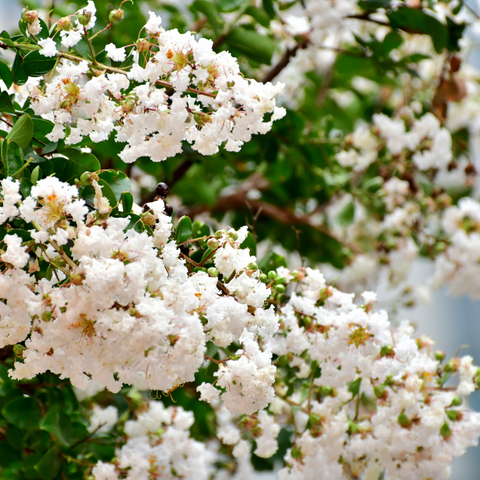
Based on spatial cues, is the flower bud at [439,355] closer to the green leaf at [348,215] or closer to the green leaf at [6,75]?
the green leaf at [348,215]

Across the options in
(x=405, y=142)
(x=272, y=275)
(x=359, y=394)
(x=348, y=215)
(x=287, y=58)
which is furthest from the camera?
(x=348, y=215)

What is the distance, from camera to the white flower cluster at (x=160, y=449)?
742 millimetres

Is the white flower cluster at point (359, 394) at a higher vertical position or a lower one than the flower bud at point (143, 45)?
lower

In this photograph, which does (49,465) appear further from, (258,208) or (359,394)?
(258,208)

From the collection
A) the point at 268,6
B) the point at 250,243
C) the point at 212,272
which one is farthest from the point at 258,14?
the point at 212,272

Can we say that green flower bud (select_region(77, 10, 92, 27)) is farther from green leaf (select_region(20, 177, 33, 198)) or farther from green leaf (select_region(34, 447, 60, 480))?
green leaf (select_region(34, 447, 60, 480))

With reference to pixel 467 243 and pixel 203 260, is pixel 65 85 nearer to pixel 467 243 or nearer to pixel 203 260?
pixel 203 260

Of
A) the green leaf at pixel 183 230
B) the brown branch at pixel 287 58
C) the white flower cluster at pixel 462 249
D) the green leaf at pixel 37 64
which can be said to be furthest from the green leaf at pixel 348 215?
the green leaf at pixel 37 64

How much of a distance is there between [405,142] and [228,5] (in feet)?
1.44

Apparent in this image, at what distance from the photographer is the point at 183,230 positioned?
593mm

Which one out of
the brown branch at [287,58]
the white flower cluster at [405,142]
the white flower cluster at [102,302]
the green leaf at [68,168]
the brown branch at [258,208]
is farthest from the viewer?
the brown branch at [258,208]

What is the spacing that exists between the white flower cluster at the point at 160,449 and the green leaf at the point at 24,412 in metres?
0.10

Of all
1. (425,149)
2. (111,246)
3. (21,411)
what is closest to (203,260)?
(111,246)

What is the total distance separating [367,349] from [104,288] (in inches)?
14.3
